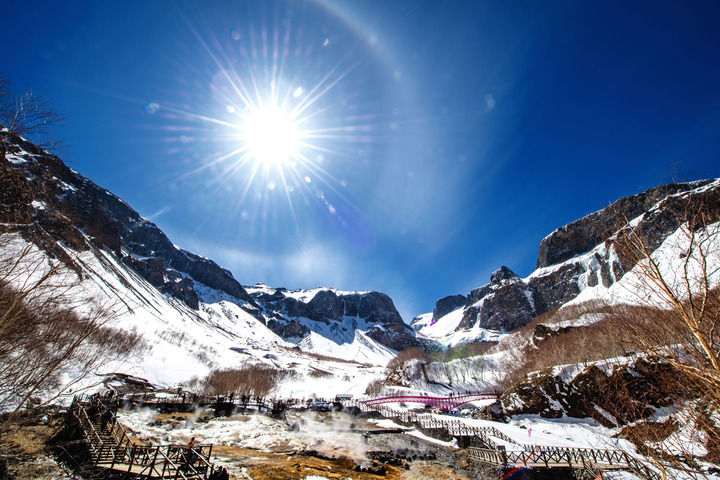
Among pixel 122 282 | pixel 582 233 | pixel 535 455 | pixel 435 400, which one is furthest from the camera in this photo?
pixel 582 233

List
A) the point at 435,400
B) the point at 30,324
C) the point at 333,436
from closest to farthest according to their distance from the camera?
the point at 30,324 < the point at 333,436 < the point at 435,400

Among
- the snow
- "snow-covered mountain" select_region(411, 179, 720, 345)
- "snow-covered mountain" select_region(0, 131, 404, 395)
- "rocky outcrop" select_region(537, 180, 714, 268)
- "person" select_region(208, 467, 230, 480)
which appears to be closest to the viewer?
"snow-covered mountain" select_region(0, 131, 404, 395)

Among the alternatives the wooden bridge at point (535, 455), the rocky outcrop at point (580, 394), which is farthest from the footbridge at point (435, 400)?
the wooden bridge at point (535, 455)

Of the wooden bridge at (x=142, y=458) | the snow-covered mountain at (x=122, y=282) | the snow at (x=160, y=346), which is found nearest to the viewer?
the snow-covered mountain at (x=122, y=282)

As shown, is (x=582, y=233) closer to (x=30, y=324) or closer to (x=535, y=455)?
(x=535, y=455)

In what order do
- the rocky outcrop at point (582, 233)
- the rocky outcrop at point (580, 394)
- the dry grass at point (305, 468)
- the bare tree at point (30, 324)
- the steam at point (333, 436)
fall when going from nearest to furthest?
the bare tree at point (30, 324) → the dry grass at point (305, 468) → the steam at point (333, 436) → the rocky outcrop at point (580, 394) → the rocky outcrop at point (582, 233)

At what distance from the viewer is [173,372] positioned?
6525 centimetres

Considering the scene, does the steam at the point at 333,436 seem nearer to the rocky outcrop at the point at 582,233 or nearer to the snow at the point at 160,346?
the snow at the point at 160,346

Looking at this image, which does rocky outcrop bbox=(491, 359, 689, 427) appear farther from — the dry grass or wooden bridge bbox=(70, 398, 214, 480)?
wooden bridge bbox=(70, 398, 214, 480)

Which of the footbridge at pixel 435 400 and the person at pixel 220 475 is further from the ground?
the footbridge at pixel 435 400

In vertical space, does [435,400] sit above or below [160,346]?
below

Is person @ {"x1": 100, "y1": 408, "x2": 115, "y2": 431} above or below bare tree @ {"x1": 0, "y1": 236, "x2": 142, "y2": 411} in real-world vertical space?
below

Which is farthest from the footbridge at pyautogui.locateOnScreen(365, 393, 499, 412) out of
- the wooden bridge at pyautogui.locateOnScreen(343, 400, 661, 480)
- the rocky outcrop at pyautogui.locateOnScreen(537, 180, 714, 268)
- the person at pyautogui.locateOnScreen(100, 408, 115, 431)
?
the rocky outcrop at pyautogui.locateOnScreen(537, 180, 714, 268)

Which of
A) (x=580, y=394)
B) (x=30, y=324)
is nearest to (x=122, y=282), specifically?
(x=30, y=324)
